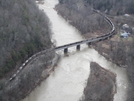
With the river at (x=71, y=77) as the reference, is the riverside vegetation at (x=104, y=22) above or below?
below

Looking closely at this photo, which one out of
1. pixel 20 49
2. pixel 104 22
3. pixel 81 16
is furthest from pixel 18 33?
pixel 104 22

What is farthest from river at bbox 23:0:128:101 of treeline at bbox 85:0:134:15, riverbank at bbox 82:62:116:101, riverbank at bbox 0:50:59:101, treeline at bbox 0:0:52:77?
treeline at bbox 85:0:134:15

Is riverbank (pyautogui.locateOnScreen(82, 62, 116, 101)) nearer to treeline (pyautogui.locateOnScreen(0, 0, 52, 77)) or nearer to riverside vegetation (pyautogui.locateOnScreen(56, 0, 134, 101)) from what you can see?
riverside vegetation (pyautogui.locateOnScreen(56, 0, 134, 101))

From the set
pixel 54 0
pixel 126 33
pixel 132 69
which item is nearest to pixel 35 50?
pixel 132 69

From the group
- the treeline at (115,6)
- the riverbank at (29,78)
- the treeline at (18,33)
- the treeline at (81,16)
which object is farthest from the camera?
the treeline at (115,6)

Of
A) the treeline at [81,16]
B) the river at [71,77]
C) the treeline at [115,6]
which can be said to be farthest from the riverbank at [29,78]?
the treeline at [115,6]

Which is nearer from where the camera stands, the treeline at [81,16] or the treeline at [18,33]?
the treeline at [18,33]

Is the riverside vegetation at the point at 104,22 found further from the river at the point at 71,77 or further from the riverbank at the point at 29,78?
the riverbank at the point at 29,78

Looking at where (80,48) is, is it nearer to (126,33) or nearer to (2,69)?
(126,33)
